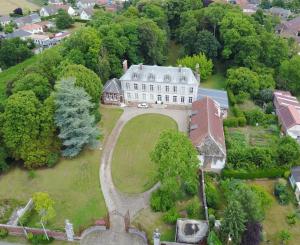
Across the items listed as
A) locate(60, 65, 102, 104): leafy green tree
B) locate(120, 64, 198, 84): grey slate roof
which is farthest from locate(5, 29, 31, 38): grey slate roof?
locate(60, 65, 102, 104): leafy green tree

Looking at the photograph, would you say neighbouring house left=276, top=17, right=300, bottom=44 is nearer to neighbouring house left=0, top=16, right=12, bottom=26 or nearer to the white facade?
the white facade

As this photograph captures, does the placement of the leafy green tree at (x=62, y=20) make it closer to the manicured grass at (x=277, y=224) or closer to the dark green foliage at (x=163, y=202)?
the dark green foliage at (x=163, y=202)

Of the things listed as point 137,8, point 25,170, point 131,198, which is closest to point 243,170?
point 131,198

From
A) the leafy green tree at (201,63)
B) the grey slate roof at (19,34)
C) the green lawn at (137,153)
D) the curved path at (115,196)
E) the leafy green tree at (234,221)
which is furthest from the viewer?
the grey slate roof at (19,34)

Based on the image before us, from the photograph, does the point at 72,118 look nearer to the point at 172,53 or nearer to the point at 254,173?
the point at 254,173

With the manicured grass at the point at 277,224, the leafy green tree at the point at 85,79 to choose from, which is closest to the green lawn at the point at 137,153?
the leafy green tree at the point at 85,79

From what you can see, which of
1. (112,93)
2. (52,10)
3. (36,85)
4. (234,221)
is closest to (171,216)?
(234,221)

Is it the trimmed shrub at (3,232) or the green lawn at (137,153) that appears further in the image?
the green lawn at (137,153)
